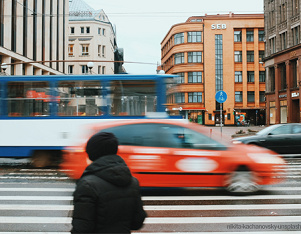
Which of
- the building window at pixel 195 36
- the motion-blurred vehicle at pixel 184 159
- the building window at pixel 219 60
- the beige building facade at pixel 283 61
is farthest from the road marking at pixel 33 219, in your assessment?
the building window at pixel 195 36

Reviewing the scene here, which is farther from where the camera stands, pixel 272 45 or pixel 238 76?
pixel 238 76

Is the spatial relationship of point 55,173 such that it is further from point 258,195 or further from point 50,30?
point 50,30

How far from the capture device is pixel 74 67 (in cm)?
8056

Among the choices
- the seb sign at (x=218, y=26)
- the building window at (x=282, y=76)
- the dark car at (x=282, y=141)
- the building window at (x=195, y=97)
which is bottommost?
the dark car at (x=282, y=141)

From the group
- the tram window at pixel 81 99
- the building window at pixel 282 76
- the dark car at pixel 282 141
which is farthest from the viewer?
the building window at pixel 282 76

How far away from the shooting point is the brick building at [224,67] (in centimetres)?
6831

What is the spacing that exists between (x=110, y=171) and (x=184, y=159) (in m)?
5.42

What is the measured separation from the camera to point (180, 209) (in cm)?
693

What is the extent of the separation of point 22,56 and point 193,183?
119 ft

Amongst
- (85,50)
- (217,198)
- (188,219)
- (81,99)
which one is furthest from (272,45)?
(188,219)

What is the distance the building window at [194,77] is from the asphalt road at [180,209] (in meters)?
60.6

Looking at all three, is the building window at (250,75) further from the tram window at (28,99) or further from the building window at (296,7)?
the tram window at (28,99)

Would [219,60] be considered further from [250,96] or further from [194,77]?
[250,96]

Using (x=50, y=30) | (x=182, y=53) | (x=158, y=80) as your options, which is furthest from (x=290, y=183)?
(x=182, y=53)
